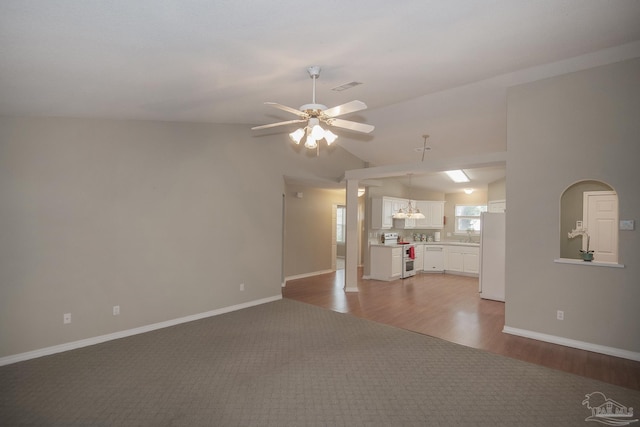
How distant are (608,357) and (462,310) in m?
2.03

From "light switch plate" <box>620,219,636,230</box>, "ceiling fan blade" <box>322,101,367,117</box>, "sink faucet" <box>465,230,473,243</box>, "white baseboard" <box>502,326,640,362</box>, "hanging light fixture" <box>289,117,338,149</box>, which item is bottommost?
"white baseboard" <box>502,326,640,362</box>

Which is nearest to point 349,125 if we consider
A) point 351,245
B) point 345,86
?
point 345,86

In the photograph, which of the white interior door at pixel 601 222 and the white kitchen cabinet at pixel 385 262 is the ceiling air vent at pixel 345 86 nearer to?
the white interior door at pixel 601 222

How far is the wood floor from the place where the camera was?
11.1ft

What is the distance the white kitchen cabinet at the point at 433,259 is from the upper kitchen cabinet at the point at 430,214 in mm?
746

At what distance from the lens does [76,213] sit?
375 cm

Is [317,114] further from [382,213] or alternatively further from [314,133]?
[382,213]

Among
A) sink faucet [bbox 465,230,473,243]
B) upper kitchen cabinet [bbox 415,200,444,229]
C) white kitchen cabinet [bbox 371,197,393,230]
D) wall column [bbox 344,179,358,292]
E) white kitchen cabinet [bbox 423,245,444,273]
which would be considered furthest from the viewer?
upper kitchen cabinet [bbox 415,200,444,229]

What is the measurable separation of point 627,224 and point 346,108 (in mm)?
3376

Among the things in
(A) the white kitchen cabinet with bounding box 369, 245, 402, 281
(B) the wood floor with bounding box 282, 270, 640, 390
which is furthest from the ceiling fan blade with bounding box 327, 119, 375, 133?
(A) the white kitchen cabinet with bounding box 369, 245, 402, 281

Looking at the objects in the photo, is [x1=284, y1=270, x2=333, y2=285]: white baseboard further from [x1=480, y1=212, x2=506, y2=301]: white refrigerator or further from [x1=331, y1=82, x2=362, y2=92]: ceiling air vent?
[x1=331, y1=82, x2=362, y2=92]: ceiling air vent

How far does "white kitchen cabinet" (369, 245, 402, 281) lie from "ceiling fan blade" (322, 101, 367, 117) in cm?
530

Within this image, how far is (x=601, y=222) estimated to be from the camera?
5.06 m

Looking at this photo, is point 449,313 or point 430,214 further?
point 430,214
